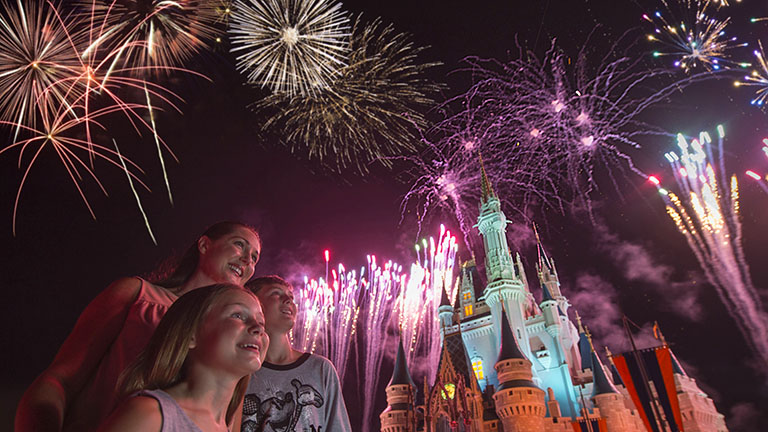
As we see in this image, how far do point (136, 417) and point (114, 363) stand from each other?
3.34 ft

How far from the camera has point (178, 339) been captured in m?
2.53

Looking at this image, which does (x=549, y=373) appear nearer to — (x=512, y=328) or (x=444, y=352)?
(x=512, y=328)

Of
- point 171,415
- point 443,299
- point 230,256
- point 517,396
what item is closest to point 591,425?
point 517,396

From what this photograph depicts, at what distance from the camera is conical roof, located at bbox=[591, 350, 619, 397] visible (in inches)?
1489

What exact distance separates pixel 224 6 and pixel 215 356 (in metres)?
11.7

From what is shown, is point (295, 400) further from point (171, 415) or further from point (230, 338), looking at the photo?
point (171, 415)

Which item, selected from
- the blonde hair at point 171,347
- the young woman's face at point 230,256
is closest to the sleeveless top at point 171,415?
the blonde hair at point 171,347

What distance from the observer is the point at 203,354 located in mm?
2561

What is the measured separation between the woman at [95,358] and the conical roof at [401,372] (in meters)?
41.6

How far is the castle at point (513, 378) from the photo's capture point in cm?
3694

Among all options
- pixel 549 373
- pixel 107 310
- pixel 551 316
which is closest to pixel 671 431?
pixel 549 373

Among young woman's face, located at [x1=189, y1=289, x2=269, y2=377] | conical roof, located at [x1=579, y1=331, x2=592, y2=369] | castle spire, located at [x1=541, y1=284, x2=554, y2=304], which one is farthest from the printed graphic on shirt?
castle spire, located at [x1=541, y1=284, x2=554, y2=304]

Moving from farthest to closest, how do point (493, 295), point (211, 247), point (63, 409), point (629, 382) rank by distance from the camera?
point (493, 295)
point (629, 382)
point (211, 247)
point (63, 409)

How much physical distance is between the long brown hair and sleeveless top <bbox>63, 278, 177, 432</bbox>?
1.22 feet
